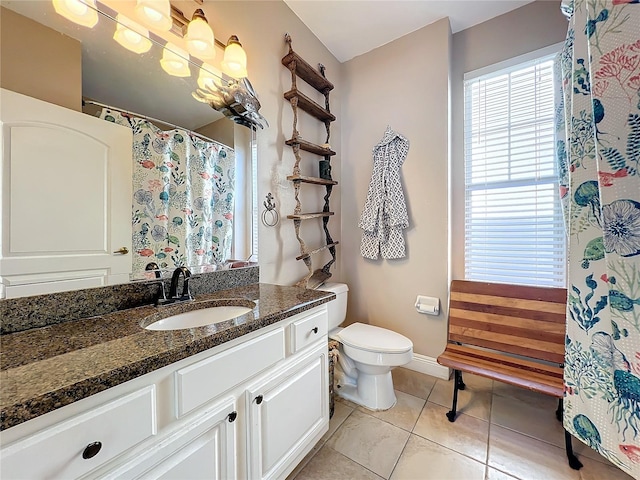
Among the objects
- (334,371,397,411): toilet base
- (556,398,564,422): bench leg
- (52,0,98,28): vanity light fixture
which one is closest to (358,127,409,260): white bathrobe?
(334,371,397,411): toilet base

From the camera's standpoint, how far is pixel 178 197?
126 cm

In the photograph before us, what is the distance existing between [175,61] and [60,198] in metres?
0.84

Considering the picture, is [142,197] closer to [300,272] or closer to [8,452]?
[8,452]

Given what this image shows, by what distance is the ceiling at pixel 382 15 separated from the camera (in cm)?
186

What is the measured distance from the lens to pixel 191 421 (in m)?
0.76

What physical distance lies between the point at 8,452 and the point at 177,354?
0.99 ft

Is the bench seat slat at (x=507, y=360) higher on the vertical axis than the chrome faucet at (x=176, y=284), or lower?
lower

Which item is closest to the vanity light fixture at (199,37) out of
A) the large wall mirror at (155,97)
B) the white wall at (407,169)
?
the large wall mirror at (155,97)

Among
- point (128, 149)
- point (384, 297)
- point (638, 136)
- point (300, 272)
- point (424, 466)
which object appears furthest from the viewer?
point (384, 297)

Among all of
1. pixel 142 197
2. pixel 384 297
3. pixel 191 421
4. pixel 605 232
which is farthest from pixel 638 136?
pixel 384 297

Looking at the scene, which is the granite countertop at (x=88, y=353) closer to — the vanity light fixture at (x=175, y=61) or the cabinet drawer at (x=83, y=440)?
the cabinet drawer at (x=83, y=440)

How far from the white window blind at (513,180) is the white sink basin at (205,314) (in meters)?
1.83

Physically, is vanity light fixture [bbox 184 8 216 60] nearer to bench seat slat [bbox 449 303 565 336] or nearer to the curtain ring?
the curtain ring

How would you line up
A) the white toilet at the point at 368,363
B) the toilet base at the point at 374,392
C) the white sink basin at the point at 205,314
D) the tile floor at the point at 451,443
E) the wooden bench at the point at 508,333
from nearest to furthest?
the white sink basin at the point at 205,314 < the tile floor at the point at 451,443 < the wooden bench at the point at 508,333 < the white toilet at the point at 368,363 < the toilet base at the point at 374,392
